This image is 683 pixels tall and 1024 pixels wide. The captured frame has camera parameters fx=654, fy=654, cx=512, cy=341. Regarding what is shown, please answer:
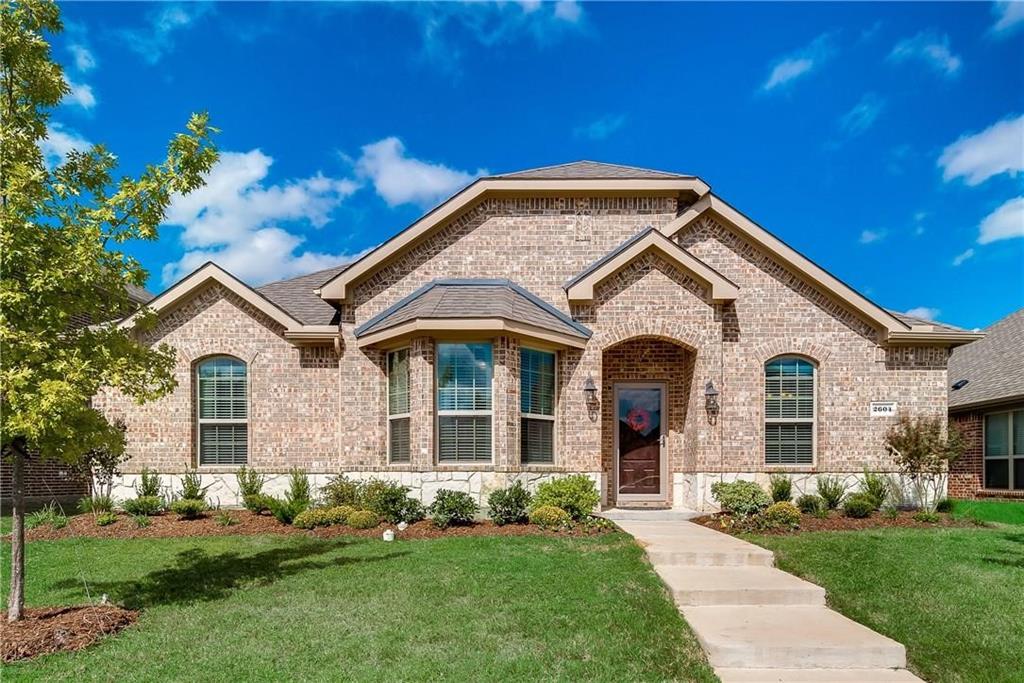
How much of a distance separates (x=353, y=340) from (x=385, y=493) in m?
3.31

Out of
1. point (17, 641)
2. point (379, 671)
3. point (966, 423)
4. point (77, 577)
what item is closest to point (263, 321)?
point (77, 577)

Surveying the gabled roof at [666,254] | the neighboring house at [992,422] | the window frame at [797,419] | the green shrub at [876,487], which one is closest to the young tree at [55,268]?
the gabled roof at [666,254]

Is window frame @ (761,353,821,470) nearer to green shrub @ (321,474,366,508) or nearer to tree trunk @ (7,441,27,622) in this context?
green shrub @ (321,474,366,508)

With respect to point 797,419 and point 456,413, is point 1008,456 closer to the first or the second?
point 797,419

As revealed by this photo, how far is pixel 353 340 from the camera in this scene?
1278 cm

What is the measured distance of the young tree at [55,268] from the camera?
567cm

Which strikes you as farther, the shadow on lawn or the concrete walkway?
the shadow on lawn

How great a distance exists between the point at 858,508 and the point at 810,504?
2.52ft

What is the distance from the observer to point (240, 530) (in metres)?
10.7

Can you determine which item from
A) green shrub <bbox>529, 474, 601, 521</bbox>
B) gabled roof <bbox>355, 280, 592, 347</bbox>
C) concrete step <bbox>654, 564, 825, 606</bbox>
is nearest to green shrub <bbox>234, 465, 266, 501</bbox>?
gabled roof <bbox>355, 280, 592, 347</bbox>

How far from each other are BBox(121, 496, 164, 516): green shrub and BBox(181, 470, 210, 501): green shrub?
2.10 feet

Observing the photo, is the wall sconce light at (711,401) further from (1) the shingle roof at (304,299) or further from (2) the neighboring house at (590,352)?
(1) the shingle roof at (304,299)

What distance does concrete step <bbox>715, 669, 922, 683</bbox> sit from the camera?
533 cm

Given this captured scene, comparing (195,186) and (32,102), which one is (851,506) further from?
(32,102)
